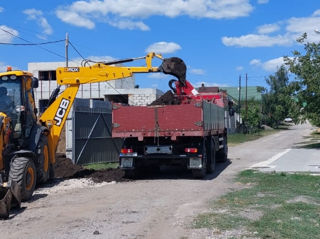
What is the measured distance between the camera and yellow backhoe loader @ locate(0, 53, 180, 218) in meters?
10.3

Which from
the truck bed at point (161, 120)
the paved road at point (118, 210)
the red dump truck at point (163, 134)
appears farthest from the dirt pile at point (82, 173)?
the truck bed at point (161, 120)

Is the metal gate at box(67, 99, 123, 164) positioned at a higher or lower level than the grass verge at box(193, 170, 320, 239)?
higher

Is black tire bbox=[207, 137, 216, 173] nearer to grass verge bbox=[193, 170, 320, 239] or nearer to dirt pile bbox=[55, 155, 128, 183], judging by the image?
grass verge bbox=[193, 170, 320, 239]

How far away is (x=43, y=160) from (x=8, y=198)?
358 cm

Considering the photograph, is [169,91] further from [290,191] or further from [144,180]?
[290,191]

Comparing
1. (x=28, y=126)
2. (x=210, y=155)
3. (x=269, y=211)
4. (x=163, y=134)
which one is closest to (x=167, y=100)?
(x=163, y=134)

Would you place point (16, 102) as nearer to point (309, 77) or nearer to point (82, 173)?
point (82, 173)

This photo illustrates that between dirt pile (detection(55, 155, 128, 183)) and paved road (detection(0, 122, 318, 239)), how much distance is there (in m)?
0.76

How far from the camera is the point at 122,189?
40.8 ft

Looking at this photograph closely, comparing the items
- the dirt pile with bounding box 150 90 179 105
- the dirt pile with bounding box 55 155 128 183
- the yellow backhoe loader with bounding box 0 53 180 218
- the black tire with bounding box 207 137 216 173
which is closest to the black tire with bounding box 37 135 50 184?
the yellow backhoe loader with bounding box 0 53 180 218

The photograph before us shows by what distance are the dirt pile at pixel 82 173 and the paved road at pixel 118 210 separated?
76 cm

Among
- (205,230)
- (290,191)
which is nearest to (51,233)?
(205,230)

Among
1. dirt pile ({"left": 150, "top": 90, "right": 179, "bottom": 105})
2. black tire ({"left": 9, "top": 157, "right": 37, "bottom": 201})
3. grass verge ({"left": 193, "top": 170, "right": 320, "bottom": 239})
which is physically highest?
dirt pile ({"left": 150, "top": 90, "right": 179, "bottom": 105})

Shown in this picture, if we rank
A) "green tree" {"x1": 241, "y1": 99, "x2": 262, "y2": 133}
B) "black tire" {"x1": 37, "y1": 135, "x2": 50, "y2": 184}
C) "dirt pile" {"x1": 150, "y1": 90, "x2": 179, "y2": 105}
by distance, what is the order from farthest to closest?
1. "green tree" {"x1": 241, "y1": 99, "x2": 262, "y2": 133}
2. "dirt pile" {"x1": 150, "y1": 90, "x2": 179, "y2": 105}
3. "black tire" {"x1": 37, "y1": 135, "x2": 50, "y2": 184}
